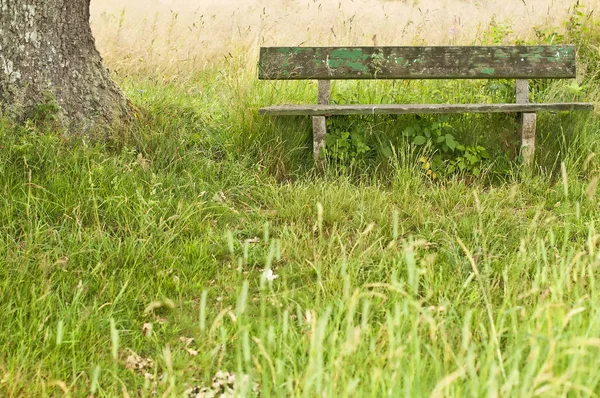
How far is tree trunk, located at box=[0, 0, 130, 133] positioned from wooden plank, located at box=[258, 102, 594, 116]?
1158 millimetres

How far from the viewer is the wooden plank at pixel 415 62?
5449mm

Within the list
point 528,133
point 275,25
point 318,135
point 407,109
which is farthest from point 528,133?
point 275,25

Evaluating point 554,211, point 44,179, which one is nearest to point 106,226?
point 44,179

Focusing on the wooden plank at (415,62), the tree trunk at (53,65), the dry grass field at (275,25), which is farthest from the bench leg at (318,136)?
the tree trunk at (53,65)

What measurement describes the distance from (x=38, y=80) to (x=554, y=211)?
10.9ft

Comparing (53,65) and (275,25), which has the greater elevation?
(275,25)

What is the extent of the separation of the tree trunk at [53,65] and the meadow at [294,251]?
220 millimetres

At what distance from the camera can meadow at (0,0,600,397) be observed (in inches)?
83.0

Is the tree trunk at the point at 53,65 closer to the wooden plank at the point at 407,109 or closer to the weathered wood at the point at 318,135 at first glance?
the wooden plank at the point at 407,109

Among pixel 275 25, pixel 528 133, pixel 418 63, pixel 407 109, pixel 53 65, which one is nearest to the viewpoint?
pixel 53 65

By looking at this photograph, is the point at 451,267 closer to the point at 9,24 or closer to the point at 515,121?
the point at 515,121

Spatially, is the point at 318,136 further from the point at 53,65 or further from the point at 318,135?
the point at 53,65

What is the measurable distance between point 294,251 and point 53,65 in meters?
2.19

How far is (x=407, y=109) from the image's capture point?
5.17 meters
